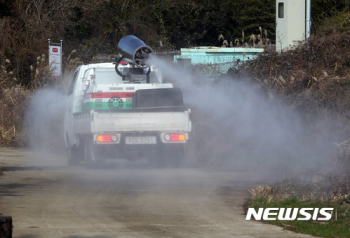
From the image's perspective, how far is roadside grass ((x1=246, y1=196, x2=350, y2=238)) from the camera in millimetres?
6602

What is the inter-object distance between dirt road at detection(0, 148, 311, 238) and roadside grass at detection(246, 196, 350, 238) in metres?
0.22

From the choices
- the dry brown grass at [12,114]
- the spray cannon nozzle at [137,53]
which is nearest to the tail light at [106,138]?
the spray cannon nozzle at [137,53]

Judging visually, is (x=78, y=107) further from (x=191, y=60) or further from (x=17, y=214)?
(x=191, y=60)

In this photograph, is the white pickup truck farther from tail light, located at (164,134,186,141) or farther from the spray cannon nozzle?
the spray cannon nozzle

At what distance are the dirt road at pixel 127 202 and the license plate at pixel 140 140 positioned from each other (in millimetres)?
633

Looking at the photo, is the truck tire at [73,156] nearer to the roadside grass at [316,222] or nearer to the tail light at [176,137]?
the tail light at [176,137]

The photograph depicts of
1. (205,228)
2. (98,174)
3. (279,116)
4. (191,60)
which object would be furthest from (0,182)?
(191,60)

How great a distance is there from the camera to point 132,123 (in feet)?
41.4

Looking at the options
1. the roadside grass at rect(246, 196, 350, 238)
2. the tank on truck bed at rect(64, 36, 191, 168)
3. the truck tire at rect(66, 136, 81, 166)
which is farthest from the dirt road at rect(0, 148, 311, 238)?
the truck tire at rect(66, 136, 81, 166)

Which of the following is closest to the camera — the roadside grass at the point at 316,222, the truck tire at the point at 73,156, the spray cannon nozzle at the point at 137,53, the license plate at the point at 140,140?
the roadside grass at the point at 316,222

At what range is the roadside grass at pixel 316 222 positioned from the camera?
6.60 metres

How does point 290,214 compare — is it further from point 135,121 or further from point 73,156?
point 73,156

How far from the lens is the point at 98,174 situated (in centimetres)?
1205

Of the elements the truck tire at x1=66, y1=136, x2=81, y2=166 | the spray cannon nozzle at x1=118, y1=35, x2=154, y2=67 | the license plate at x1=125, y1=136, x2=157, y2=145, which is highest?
the spray cannon nozzle at x1=118, y1=35, x2=154, y2=67
